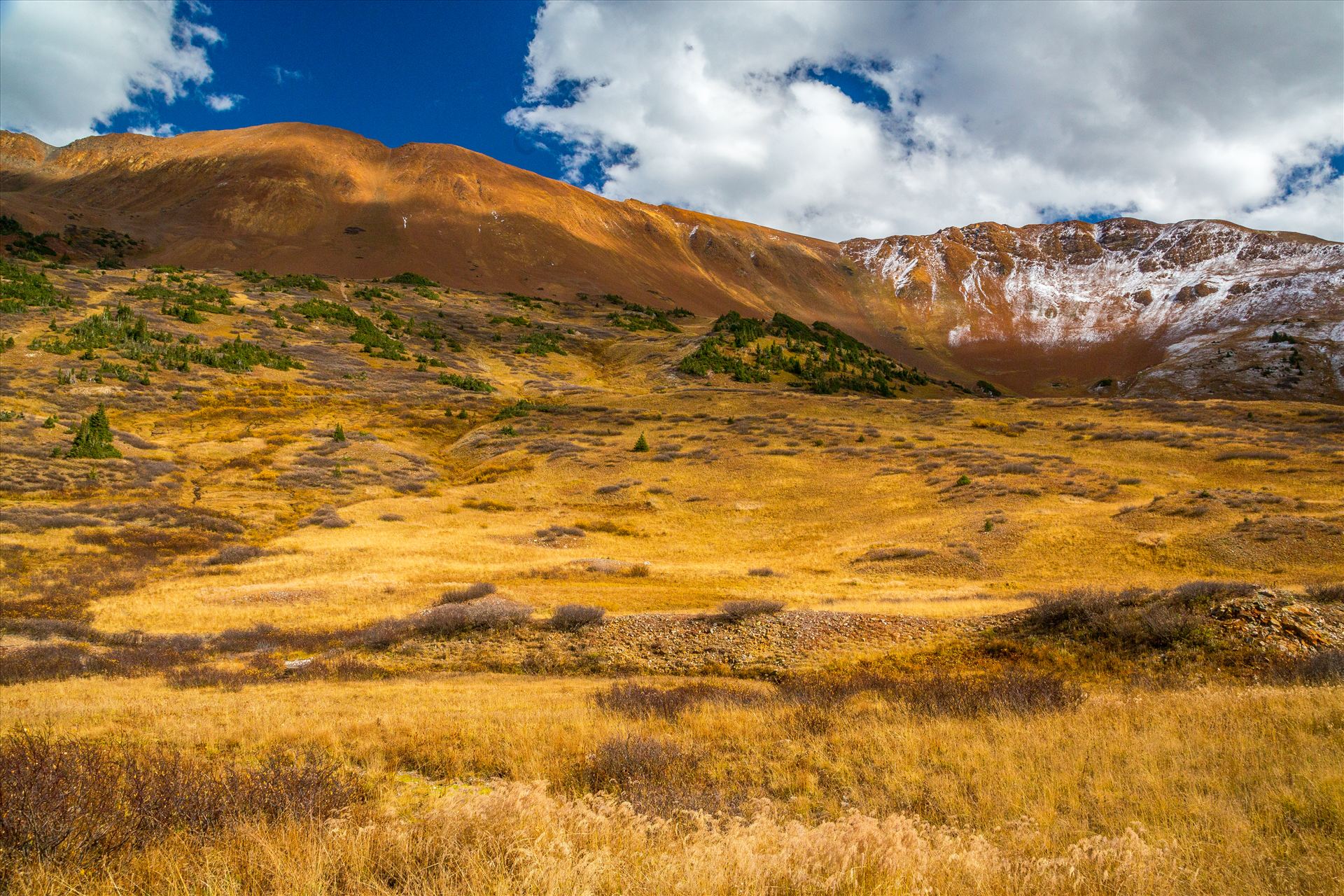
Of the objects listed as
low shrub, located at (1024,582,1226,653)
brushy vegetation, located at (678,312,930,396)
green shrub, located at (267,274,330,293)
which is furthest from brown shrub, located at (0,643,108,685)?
green shrub, located at (267,274,330,293)

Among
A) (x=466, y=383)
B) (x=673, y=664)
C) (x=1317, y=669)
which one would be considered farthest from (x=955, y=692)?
(x=466, y=383)

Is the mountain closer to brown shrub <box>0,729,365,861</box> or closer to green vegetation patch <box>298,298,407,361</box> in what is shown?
green vegetation patch <box>298,298,407,361</box>

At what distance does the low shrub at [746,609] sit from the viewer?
48.6 ft

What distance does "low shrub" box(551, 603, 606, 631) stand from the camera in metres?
15.3

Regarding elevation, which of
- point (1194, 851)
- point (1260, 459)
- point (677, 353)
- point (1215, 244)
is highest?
point (1215, 244)

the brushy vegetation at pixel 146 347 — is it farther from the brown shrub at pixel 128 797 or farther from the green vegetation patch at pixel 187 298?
the brown shrub at pixel 128 797

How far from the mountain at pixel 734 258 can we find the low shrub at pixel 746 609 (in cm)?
10882

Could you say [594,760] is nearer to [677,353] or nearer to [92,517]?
[92,517]

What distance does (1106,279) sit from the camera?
482 feet

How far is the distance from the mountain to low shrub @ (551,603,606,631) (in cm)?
11169

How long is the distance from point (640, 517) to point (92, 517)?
25439 millimetres

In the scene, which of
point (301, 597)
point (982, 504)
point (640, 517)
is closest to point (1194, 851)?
point (301, 597)

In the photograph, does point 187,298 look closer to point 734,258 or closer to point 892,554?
point 892,554

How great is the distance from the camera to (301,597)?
20719 mm
